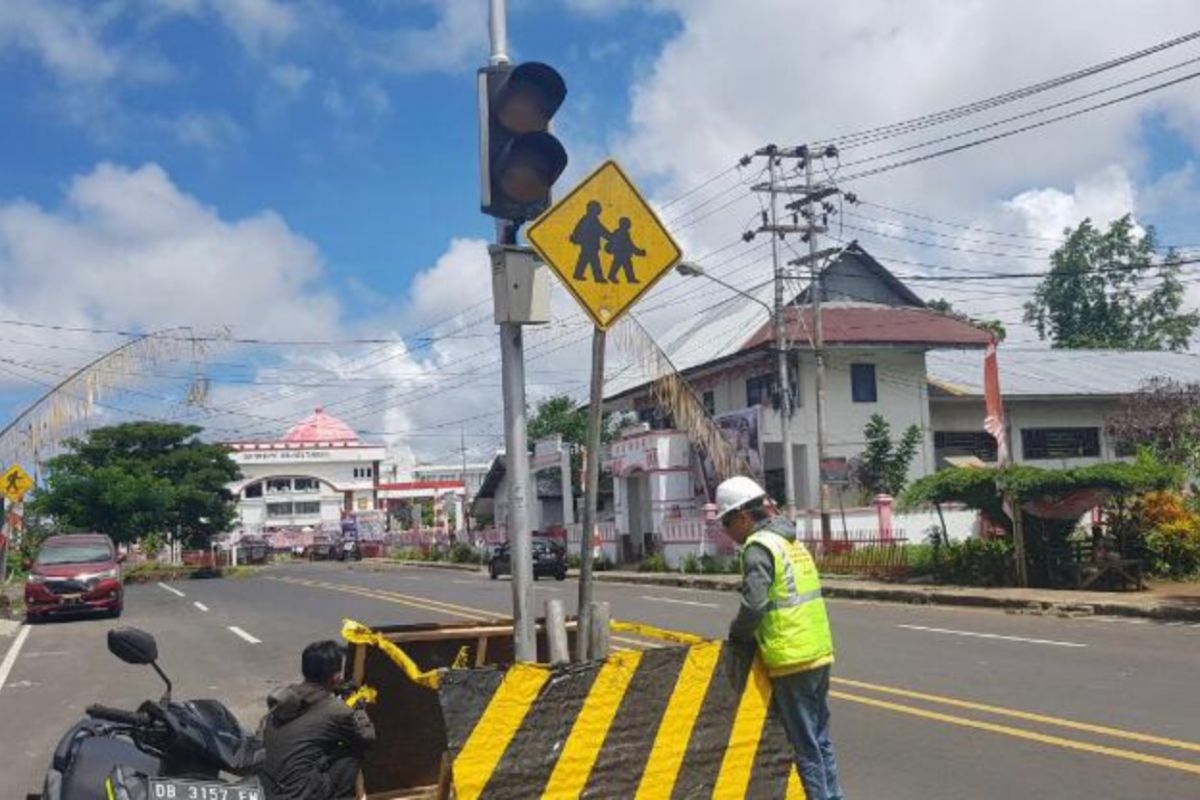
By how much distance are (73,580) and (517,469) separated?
21.0 meters

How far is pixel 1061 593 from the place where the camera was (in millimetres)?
20094

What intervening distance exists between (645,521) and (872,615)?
23.8 metres

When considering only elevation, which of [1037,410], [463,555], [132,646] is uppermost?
[1037,410]

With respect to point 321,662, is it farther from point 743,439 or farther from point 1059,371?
point 1059,371

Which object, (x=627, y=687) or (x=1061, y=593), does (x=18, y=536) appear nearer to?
(x=1061, y=593)

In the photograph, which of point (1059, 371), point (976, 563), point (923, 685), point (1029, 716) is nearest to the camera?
point (1029, 716)

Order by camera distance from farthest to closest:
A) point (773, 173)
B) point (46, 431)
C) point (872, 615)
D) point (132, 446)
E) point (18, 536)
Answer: point (132, 446)
point (18, 536)
point (773, 173)
point (46, 431)
point (872, 615)

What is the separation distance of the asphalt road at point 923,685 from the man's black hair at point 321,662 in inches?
130

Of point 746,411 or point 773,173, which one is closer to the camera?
point 773,173

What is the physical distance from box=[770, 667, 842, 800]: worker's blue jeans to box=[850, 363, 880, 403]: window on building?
108 feet

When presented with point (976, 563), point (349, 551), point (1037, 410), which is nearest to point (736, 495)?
point (976, 563)

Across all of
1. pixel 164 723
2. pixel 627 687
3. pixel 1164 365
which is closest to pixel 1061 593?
pixel 627 687

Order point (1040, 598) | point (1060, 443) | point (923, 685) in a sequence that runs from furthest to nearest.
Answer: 1. point (1060, 443)
2. point (1040, 598)
3. point (923, 685)

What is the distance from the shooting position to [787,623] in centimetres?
529
